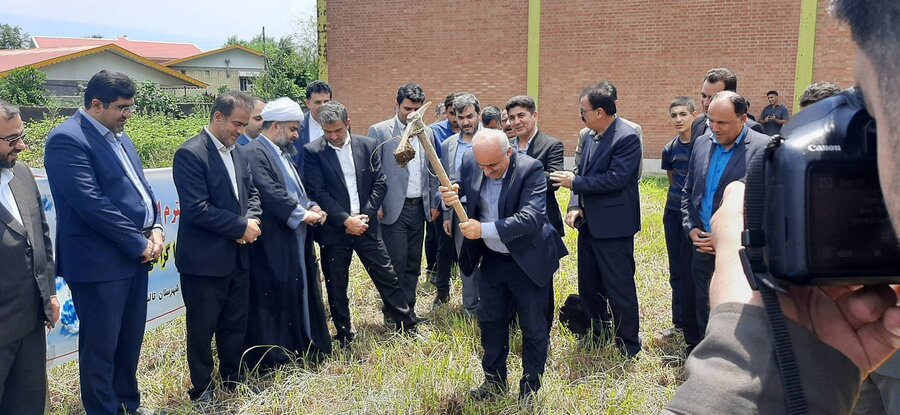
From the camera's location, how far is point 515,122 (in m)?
5.09

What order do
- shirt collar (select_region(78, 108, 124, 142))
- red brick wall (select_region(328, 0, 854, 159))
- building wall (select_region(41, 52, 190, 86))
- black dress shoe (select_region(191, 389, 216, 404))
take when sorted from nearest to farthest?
1. shirt collar (select_region(78, 108, 124, 142))
2. black dress shoe (select_region(191, 389, 216, 404))
3. red brick wall (select_region(328, 0, 854, 159))
4. building wall (select_region(41, 52, 190, 86))

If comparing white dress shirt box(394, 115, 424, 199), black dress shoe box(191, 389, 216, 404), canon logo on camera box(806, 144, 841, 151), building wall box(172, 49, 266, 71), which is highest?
building wall box(172, 49, 266, 71)

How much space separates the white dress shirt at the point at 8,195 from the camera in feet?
10.5

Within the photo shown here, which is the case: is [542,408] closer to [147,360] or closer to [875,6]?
[147,360]

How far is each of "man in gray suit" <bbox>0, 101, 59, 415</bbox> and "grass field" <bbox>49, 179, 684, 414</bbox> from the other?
2.04 ft

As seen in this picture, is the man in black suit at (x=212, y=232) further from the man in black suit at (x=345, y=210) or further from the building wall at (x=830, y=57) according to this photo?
the building wall at (x=830, y=57)

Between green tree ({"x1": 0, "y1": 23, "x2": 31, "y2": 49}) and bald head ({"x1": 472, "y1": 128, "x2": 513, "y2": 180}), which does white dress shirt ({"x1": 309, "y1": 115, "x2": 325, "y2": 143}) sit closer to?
bald head ({"x1": 472, "y1": 128, "x2": 513, "y2": 180})

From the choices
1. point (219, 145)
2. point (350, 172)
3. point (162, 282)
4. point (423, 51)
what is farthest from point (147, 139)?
point (219, 145)

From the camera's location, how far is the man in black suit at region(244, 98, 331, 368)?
4375 millimetres

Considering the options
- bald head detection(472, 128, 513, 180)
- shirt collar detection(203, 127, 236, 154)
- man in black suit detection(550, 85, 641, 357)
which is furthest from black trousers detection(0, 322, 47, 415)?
man in black suit detection(550, 85, 641, 357)

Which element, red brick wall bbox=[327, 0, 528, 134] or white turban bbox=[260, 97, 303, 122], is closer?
white turban bbox=[260, 97, 303, 122]

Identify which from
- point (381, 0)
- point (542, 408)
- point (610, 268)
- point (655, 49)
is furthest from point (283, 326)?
point (381, 0)

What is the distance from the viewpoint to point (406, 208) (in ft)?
18.0

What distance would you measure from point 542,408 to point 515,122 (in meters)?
2.33
